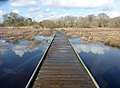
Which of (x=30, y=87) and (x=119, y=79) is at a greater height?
(x=30, y=87)

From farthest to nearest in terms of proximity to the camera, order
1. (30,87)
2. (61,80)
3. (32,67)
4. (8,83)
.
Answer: (32,67) < (8,83) < (61,80) < (30,87)

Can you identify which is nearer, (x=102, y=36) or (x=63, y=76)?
(x=63, y=76)

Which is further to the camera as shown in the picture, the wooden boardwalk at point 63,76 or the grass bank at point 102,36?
the grass bank at point 102,36

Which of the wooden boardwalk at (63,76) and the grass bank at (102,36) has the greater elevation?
the wooden boardwalk at (63,76)

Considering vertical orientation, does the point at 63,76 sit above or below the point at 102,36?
above

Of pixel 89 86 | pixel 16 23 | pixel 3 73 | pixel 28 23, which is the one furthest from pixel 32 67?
pixel 28 23

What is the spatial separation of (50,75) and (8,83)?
234cm

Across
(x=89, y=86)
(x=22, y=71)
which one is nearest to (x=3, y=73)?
(x=22, y=71)

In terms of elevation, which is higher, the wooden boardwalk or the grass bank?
the wooden boardwalk

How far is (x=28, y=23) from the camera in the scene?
419 feet

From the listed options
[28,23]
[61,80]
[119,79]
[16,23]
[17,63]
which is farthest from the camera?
[28,23]

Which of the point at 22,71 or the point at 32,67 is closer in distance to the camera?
the point at 22,71

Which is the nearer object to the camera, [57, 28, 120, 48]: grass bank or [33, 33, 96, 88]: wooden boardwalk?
[33, 33, 96, 88]: wooden boardwalk

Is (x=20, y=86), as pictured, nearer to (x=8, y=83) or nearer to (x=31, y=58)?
(x=8, y=83)
